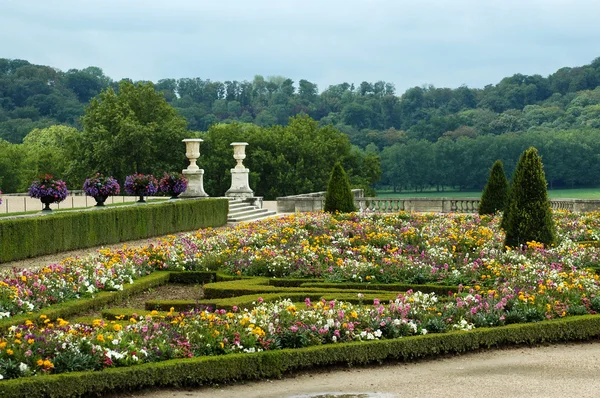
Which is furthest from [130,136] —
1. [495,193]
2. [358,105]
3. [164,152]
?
[358,105]

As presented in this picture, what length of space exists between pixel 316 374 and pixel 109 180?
62.7 feet

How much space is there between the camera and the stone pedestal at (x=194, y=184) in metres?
35.7

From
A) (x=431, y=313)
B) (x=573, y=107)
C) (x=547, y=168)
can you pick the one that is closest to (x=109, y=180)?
(x=431, y=313)

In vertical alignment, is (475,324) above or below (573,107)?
below

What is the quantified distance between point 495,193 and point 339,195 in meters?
4.65

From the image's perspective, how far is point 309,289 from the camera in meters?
15.4

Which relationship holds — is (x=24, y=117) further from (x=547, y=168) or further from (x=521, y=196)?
(x=521, y=196)

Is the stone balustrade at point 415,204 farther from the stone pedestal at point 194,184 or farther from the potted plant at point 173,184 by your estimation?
the potted plant at point 173,184

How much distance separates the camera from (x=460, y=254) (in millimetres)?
18453

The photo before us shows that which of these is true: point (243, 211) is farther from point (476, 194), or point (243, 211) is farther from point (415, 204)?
point (476, 194)

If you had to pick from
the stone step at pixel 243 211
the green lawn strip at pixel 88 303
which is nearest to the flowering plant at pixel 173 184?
the stone step at pixel 243 211

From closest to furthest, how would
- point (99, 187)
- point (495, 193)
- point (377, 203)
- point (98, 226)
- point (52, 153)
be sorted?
1. point (98, 226)
2. point (495, 193)
3. point (99, 187)
4. point (377, 203)
5. point (52, 153)

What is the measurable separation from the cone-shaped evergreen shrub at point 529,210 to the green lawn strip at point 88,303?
23.3 feet

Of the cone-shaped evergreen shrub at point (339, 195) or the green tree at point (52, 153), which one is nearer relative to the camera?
the cone-shaped evergreen shrub at point (339, 195)
